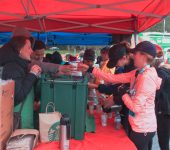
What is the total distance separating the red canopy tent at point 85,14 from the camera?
3.21 metres

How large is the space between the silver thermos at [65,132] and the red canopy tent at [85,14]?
1.61 metres

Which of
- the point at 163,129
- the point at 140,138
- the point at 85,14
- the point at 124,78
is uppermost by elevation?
the point at 85,14

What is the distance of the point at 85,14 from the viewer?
4.13m

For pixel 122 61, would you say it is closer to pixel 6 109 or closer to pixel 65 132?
pixel 65 132

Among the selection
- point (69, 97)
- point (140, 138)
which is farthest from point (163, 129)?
point (69, 97)

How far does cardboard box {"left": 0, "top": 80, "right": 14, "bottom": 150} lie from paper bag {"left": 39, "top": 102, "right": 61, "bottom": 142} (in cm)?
19

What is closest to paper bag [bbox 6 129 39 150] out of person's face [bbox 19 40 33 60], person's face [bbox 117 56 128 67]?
person's face [bbox 19 40 33 60]

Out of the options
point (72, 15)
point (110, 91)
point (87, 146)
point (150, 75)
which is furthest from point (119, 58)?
point (72, 15)

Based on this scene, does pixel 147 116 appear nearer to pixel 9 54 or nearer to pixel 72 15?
pixel 9 54

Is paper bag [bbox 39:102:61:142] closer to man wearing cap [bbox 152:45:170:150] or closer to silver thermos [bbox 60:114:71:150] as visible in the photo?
silver thermos [bbox 60:114:71:150]

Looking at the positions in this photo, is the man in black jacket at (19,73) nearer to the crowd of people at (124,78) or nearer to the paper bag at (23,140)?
the crowd of people at (124,78)

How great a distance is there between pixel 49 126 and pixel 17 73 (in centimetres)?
40

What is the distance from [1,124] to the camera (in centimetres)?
157

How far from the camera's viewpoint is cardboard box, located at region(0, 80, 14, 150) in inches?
61.0
